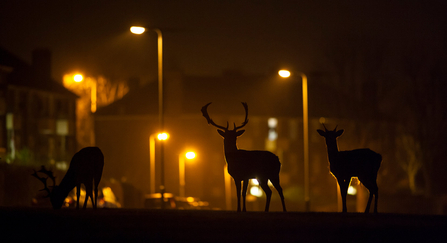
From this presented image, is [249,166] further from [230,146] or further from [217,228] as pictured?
[217,228]

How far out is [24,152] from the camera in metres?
47.1

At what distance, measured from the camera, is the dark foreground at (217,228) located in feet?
35.1

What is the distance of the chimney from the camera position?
7038 centimetres

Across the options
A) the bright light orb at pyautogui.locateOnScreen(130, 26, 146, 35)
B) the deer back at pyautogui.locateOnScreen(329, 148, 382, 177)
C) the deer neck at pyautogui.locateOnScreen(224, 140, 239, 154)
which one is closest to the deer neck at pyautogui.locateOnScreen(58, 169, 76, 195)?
the deer neck at pyautogui.locateOnScreen(224, 140, 239, 154)

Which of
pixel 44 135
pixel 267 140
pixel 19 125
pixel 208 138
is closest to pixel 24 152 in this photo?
pixel 19 125

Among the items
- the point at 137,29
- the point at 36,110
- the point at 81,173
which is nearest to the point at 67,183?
→ the point at 81,173

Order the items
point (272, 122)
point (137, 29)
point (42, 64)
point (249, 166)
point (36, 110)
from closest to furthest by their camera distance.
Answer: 1. point (249, 166)
2. point (137, 29)
3. point (36, 110)
4. point (42, 64)
5. point (272, 122)

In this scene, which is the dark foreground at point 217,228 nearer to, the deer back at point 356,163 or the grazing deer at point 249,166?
the deer back at point 356,163

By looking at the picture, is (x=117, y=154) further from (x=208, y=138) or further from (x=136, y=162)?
(x=208, y=138)

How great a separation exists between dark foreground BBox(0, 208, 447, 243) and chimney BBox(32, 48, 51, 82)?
58529 millimetres

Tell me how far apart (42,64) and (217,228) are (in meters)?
62.8

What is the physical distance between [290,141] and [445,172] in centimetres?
2950

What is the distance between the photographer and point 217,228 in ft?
38.7

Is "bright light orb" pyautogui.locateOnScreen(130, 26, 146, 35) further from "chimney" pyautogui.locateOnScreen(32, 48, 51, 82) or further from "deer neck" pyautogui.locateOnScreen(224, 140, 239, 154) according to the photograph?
"chimney" pyautogui.locateOnScreen(32, 48, 51, 82)
